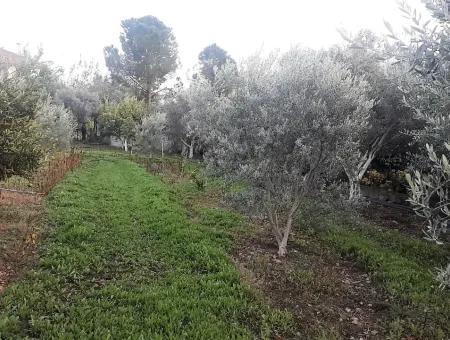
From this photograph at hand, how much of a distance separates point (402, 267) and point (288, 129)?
487 centimetres

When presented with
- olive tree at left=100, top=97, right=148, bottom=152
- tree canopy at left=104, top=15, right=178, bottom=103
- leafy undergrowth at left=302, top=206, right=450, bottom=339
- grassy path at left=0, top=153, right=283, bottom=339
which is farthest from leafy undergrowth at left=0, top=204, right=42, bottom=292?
tree canopy at left=104, top=15, right=178, bottom=103

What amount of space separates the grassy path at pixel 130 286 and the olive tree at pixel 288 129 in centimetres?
239

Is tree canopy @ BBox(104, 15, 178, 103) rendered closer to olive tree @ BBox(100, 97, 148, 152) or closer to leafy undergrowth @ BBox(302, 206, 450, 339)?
olive tree @ BBox(100, 97, 148, 152)

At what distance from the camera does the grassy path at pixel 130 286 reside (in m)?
6.56

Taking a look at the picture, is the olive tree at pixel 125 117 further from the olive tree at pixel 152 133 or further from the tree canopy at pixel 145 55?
the tree canopy at pixel 145 55

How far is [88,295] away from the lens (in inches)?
301

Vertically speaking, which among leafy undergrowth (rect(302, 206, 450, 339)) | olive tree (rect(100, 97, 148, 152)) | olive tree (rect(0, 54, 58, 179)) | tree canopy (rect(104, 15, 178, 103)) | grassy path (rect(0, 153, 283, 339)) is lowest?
grassy path (rect(0, 153, 283, 339))

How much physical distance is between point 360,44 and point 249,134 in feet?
17.4

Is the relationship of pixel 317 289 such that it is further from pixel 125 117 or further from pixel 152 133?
pixel 125 117

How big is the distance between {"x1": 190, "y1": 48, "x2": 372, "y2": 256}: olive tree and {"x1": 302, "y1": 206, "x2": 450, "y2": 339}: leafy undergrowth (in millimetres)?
1610

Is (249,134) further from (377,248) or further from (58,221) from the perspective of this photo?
(58,221)

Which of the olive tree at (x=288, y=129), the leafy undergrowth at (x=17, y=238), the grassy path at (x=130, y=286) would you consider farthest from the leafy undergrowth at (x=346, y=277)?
the leafy undergrowth at (x=17, y=238)

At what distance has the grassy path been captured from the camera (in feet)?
21.5

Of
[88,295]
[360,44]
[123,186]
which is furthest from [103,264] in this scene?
[123,186]
